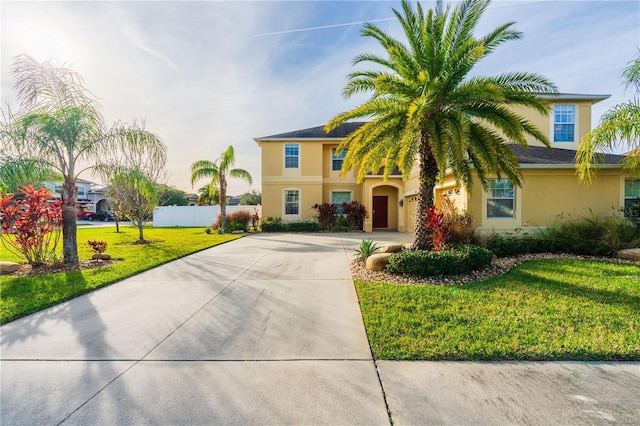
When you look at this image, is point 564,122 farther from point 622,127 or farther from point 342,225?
point 342,225

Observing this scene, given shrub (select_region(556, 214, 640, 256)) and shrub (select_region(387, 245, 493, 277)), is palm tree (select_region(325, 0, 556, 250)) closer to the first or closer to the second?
shrub (select_region(387, 245, 493, 277))

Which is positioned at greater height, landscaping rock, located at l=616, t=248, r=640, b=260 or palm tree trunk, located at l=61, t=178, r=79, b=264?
palm tree trunk, located at l=61, t=178, r=79, b=264

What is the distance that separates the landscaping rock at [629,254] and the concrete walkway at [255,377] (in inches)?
297

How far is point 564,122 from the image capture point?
46.0 ft

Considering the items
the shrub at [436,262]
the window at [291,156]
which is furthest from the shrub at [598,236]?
the window at [291,156]

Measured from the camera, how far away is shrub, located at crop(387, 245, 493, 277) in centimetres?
659

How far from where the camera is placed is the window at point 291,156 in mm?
19141

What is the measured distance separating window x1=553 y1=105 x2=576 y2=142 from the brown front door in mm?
9793

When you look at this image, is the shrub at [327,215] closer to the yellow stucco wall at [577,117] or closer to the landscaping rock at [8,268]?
the yellow stucco wall at [577,117]

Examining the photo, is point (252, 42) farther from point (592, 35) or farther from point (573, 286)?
point (573, 286)

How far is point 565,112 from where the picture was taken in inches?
551

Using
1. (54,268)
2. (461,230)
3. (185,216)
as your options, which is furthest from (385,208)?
(185,216)

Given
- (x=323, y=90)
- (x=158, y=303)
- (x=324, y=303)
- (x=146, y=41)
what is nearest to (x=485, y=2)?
(x=323, y=90)

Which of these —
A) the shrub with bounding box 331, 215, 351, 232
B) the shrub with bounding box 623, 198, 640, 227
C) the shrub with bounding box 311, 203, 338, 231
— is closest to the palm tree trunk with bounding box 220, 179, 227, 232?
the shrub with bounding box 311, 203, 338, 231
